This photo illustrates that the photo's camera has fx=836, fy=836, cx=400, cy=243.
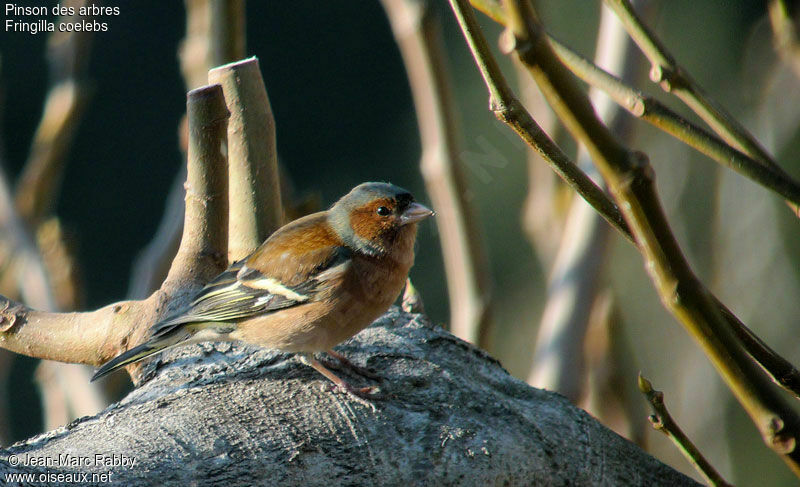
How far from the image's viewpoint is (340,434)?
1944 millimetres

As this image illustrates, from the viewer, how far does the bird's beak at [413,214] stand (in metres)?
3.03

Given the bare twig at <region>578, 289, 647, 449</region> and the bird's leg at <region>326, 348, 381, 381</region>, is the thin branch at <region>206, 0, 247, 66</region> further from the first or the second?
the bare twig at <region>578, 289, 647, 449</region>

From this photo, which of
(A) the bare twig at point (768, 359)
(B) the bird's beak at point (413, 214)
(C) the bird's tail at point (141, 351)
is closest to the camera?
(A) the bare twig at point (768, 359)

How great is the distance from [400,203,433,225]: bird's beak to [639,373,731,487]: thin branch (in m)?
1.68

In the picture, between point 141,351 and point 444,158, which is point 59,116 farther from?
point 444,158

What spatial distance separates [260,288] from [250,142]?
506 mm

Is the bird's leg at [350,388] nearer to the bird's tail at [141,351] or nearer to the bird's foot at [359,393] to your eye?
the bird's foot at [359,393]

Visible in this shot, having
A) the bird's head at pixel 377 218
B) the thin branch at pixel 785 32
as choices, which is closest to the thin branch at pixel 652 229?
the thin branch at pixel 785 32

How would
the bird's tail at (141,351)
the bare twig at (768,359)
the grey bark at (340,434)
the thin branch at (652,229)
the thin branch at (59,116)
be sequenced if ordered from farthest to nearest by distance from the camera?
1. the thin branch at (59,116)
2. the bird's tail at (141,351)
3. the grey bark at (340,434)
4. the bare twig at (768,359)
5. the thin branch at (652,229)

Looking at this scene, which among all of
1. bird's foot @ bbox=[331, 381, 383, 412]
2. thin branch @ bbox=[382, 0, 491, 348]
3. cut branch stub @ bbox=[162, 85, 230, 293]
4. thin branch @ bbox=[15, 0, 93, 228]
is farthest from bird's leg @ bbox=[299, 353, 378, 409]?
thin branch @ bbox=[15, 0, 93, 228]

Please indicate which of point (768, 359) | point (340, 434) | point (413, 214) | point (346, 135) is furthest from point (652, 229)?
point (346, 135)

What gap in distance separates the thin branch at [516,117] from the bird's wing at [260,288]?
5.16ft

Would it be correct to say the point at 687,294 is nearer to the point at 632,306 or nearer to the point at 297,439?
the point at 297,439

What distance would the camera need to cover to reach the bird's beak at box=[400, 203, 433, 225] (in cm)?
303
